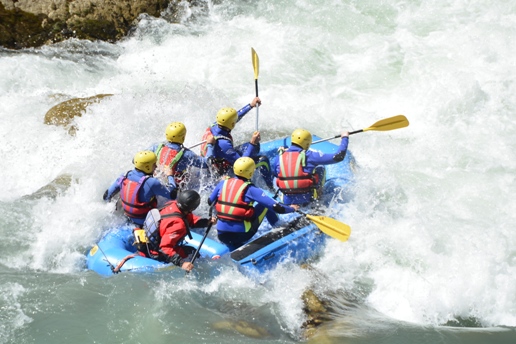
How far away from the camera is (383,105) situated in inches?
369

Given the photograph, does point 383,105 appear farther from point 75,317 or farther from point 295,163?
point 75,317

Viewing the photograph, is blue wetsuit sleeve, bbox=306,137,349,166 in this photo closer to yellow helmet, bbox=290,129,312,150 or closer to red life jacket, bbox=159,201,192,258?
yellow helmet, bbox=290,129,312,150

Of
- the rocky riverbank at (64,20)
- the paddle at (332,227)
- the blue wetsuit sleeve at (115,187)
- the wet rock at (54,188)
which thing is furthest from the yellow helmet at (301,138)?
the rocky riverbank at (64,20)

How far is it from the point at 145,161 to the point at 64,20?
6.15m

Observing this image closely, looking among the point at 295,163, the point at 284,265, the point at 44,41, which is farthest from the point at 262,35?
the point at 284,265

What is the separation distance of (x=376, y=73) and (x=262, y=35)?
7.96 ft

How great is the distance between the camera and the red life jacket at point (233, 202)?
17.5 feet

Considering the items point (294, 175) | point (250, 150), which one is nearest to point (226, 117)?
point (250, 150)

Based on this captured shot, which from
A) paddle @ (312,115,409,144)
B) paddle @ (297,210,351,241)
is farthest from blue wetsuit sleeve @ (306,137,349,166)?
paddle @ (297,210,351,241)

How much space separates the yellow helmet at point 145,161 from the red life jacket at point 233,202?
801 mm

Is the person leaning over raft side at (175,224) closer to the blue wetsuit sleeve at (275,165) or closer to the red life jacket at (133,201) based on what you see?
the red life jacket at (133,201)

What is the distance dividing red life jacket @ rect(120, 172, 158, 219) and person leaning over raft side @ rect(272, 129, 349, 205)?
1430 mm

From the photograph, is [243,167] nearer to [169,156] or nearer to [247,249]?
[247,249]

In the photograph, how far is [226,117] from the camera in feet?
21.5
